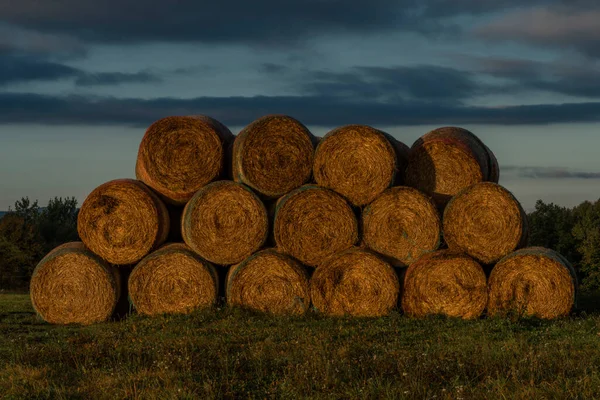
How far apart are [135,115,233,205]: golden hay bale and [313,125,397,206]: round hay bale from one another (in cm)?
215

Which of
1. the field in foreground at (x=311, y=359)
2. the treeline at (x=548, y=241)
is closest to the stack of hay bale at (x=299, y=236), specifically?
the field in foreground at (x=311, y=359)

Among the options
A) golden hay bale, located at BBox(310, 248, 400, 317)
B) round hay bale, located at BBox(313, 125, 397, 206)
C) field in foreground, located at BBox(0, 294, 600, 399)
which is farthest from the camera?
round hay bale, located at BBox(313, 125, 397, 206)

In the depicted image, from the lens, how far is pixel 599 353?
9961 millimetres

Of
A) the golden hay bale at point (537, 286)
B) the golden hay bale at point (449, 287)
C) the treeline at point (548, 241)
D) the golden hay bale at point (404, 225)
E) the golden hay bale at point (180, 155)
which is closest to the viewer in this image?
the golden hay bale at point (537, 286)

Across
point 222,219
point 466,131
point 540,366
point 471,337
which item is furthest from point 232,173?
point 540,366

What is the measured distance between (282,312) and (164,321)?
2.16 m

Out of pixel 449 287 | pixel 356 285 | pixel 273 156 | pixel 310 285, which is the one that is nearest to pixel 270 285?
pixel 310 285

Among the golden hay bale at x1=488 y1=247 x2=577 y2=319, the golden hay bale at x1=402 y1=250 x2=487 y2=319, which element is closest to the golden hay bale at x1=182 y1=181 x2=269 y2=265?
the golden hay bale at x1=402 y1=250 x2=487 y2=319

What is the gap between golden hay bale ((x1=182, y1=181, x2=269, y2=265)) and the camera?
14680mm

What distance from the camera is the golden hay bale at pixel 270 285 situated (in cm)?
1456

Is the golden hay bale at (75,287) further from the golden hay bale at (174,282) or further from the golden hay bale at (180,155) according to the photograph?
the golden hay bale at (180,155)

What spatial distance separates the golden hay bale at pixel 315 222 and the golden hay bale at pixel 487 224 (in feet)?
6.22

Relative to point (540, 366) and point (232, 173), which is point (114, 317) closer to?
point (232, 173)

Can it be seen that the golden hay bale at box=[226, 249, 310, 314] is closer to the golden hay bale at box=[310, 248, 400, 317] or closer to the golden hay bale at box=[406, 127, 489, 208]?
the golden hay bale at box=[310, 248, 400, 317]
